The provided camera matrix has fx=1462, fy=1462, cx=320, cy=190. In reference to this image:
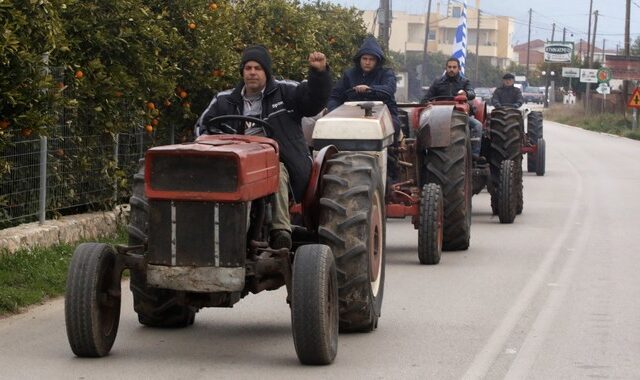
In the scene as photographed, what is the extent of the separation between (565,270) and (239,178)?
6.30m

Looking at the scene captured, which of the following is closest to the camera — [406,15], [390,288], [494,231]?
[390,288]

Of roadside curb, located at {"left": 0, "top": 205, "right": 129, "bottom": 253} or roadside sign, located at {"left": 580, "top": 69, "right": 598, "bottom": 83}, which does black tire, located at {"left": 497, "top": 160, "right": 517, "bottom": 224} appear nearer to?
roadside curb, located at {"left": 0, "top": 205, "right": 129, "bottom": 253}

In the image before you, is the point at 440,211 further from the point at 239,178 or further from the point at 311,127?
the point at 239,178

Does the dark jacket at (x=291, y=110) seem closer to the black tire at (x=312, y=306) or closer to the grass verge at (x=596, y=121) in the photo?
the black tire at (x=312, y=306)

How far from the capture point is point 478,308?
11617mm

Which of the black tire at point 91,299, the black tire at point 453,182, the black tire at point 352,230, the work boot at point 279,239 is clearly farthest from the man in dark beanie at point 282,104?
the black tire at point 453,182

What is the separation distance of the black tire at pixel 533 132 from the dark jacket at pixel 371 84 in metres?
15.7

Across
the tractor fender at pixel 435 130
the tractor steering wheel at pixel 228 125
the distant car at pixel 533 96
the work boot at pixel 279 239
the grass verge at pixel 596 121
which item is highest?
the tractor steering wheel at pixel 228 125

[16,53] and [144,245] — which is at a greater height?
[16,53]

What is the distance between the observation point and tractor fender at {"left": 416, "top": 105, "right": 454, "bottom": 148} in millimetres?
15766

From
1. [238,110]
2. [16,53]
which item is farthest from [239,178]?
[16,53]

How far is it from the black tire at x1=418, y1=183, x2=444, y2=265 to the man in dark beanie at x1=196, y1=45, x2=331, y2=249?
435 cm

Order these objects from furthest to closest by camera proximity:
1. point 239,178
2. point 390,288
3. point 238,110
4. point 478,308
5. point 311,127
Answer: point 311,127
point 390,288
point 478,308
point 238,110
point 239,178

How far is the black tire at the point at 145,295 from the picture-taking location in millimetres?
9469
